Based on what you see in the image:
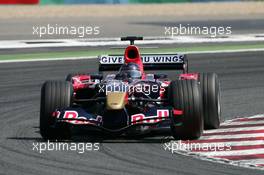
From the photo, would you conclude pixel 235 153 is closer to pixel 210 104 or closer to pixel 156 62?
pixel 210 104

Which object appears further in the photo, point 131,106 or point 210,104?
point 210,104

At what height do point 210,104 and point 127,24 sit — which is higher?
point 127,24

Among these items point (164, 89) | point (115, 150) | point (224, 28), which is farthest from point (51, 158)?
point (224, 28)

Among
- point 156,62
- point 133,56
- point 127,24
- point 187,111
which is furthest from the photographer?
point 127,24

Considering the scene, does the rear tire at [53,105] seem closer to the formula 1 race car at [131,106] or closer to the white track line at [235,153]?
the formula 1 race car at [131,106]

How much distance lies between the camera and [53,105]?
13.5 m

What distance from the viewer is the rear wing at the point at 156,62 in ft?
52.1

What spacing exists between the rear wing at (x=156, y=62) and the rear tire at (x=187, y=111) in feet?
8.19

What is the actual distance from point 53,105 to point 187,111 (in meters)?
1.81

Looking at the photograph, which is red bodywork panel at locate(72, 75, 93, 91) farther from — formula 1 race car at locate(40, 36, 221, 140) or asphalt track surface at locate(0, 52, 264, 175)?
asphalt track surface at locate(0, 52, 264, 175)

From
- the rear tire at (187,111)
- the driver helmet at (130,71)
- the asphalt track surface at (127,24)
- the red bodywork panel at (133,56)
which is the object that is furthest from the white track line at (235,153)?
the asphalt track surface at (127,24)

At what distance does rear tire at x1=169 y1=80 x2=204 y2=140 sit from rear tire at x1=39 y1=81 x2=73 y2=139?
1.44m

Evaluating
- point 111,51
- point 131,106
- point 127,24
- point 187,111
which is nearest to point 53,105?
point 131,106

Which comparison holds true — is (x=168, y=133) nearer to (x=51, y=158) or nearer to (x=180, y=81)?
(x=180, y=81)
